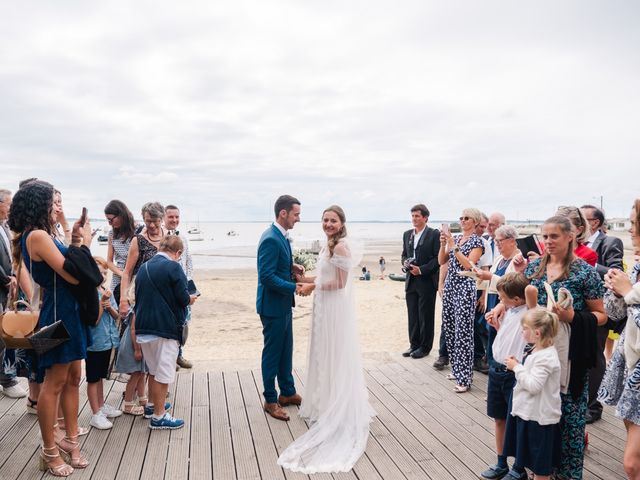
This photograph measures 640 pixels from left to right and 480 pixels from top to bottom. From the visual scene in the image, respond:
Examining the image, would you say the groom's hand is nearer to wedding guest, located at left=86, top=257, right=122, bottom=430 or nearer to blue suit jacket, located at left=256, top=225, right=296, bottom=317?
blue suit jacket, located at left=256, top=225, right=296, bottom=317

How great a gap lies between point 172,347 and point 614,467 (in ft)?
12.0

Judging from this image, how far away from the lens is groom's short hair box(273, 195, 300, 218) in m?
4.37

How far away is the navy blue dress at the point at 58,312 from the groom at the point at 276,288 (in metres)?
1.57

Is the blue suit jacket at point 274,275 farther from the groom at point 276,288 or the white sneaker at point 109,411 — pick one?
the white sneaker at point 109,411

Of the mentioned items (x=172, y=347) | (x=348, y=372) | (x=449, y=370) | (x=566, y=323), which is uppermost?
(x=566, y=323)

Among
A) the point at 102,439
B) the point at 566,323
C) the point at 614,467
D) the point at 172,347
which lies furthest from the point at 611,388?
the point at 102,439

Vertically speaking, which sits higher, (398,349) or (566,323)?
(566,323)

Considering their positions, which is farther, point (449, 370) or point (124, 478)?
point (449, 370)

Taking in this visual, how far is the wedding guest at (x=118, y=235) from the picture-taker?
4.75m

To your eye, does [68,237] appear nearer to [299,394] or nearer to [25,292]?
[25,292]

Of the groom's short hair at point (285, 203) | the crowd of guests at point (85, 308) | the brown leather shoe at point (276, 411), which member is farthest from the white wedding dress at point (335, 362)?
the crowd of guests at point (85, 308)

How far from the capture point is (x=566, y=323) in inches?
121

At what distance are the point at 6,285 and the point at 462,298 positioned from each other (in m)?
4.76

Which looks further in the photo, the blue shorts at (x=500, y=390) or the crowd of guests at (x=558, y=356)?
the blue shorts at (x=500, y=390)
